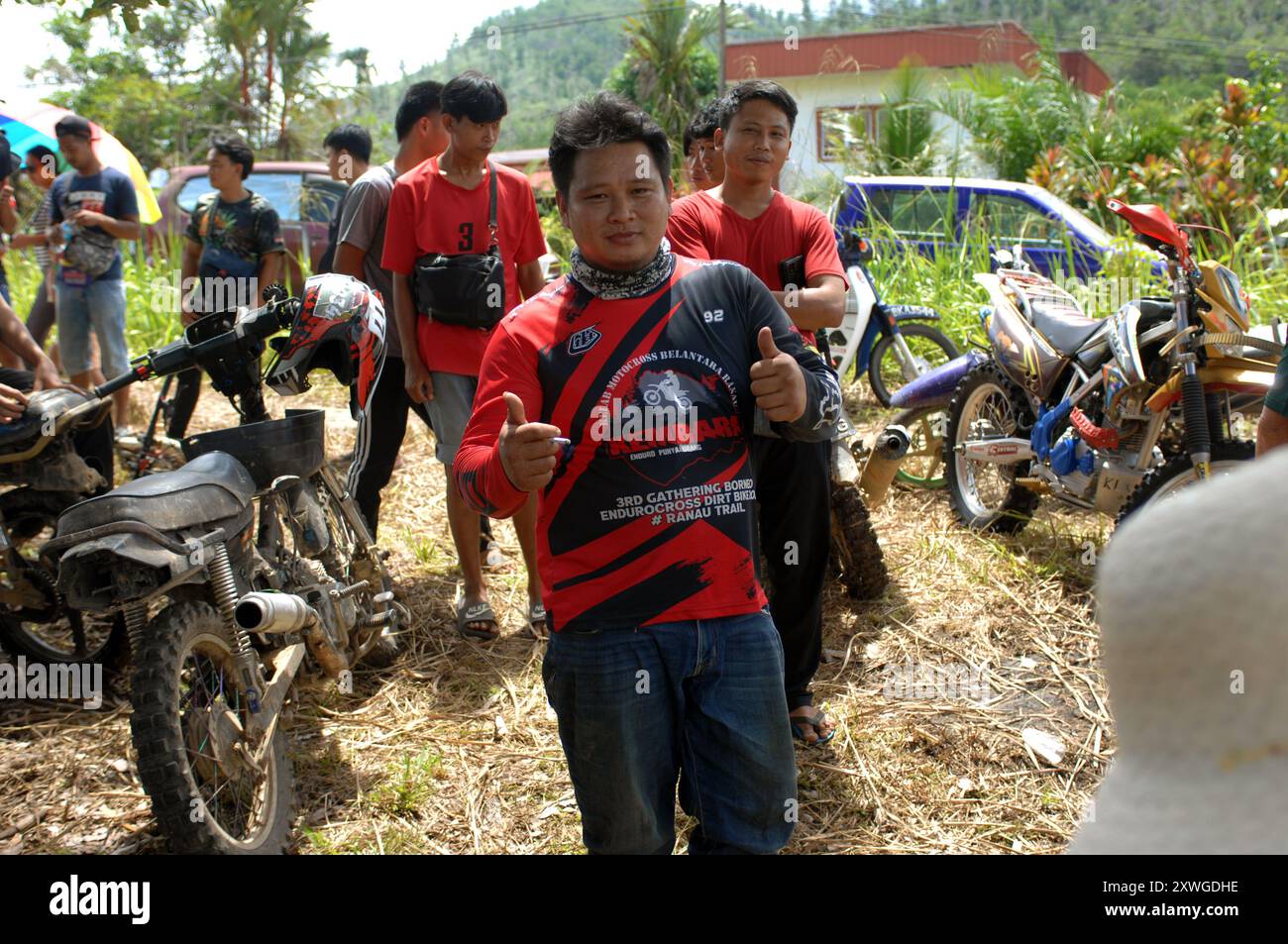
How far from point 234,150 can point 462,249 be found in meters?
2.37

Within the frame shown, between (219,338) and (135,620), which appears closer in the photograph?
(135,620)

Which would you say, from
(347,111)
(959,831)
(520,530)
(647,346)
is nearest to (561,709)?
(647,346)

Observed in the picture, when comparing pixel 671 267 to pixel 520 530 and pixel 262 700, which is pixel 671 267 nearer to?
pixel 262 700

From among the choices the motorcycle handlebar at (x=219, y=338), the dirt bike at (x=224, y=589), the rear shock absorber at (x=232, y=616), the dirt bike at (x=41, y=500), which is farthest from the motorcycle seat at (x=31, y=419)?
the rear shock absorber at (x=232, y=616)

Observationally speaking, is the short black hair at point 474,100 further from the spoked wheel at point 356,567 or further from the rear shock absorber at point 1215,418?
the rear shock absorber at point 1215,418

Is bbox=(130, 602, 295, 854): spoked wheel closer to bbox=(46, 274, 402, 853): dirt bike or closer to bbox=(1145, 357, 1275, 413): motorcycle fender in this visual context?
bbox=(46, 274, 402, 853): dirt bike

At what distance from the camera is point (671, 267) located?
2121 millimetres

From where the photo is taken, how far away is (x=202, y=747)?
2.70 meters

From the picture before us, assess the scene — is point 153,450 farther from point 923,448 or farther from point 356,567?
point 923,448

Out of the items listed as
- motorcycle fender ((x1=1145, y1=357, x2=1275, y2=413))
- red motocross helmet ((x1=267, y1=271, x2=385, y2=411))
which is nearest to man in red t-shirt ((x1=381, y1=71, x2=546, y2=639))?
red motocross helmet ((x1=267, y1=271, x2=385, y2=411))

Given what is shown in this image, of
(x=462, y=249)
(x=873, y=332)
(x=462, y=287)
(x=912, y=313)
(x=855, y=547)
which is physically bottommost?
(x=855, y=547)

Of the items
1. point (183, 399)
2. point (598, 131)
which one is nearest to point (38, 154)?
point (183, 399)

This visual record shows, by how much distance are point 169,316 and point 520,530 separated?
6.19 metres
